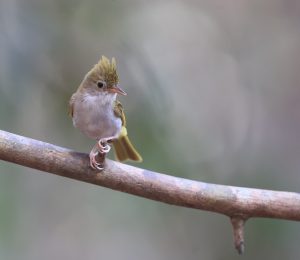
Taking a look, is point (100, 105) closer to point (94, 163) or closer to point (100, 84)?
point (100, 84)

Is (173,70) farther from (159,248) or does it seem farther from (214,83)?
(159,248)

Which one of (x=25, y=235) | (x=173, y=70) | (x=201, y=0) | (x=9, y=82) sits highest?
(x=201, y=0)

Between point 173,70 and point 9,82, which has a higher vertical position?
point 173,70

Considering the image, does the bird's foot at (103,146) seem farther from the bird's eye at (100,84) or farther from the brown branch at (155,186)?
the bird's eye at (100,84)

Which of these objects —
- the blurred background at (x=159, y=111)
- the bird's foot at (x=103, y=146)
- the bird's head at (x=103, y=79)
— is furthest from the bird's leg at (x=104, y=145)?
the blurred background at (x=159, y=111)

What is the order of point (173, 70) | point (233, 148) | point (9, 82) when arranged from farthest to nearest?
point (173, 70), point (233, 148), point (9, 82)

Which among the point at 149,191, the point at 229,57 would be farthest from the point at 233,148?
the point at 149,191

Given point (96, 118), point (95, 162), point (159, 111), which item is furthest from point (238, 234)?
point (159, 111)
